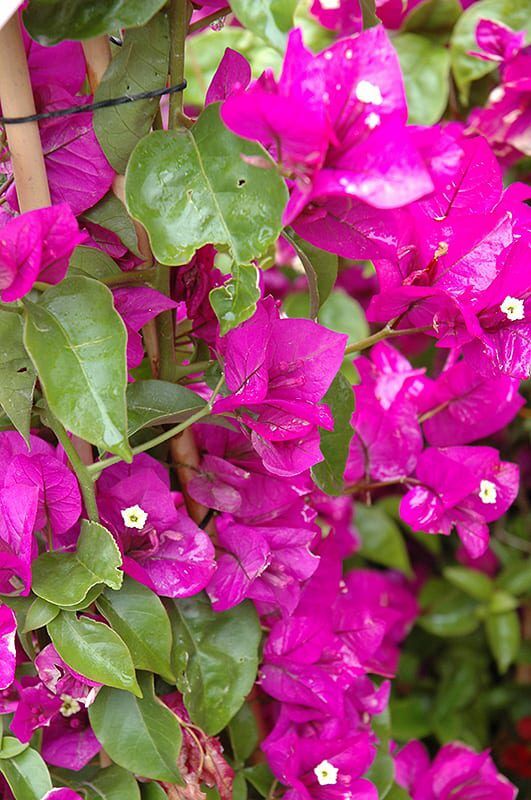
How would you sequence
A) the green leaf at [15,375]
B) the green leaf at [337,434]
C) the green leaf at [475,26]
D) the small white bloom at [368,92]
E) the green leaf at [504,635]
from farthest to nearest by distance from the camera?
the green leaf at [504,635] → the green leaf at [475,26] → the green leaf at [337,434] → the green leaf at [15,375] → the small white bloom at [368,92]

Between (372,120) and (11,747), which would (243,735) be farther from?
(372,120)

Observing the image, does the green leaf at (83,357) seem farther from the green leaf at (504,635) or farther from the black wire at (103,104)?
the green leaf at (504,635)

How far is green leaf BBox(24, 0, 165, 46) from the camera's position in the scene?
446 mm

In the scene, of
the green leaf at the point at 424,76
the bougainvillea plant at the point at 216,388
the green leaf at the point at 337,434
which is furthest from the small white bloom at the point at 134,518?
the green leaf at the point at 424,76

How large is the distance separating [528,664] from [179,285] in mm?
934

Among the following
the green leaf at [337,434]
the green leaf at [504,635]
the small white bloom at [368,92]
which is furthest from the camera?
the green leaf at [504,635]

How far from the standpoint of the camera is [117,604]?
558 millimetres

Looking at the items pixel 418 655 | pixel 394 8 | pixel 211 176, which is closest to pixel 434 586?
pixel 418 655

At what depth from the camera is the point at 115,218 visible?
1.81 ft

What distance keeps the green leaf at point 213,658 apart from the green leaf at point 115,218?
246mm

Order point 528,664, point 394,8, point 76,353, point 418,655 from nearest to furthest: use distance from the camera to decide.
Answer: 1. point 76,353
2. point 394,8
3. point 528,664
4. point 418,655

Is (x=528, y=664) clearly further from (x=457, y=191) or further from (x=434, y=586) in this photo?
(x=457, y=191)

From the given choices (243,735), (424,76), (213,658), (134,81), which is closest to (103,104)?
(134,81)

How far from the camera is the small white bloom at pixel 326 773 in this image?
63 centimetres
